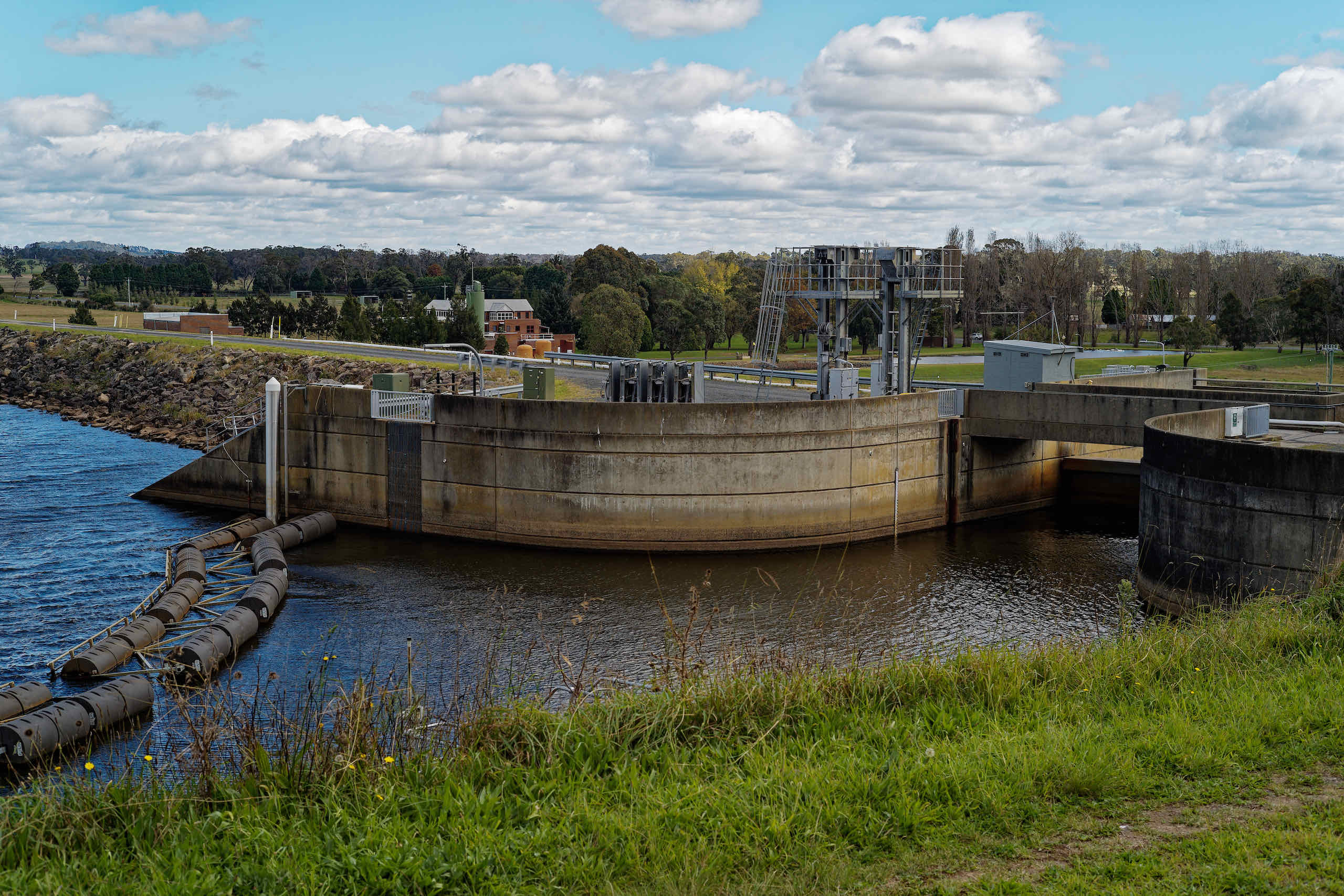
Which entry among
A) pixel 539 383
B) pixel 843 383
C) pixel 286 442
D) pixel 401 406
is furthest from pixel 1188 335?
pixel 286 442

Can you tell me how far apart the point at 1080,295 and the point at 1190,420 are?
2712 inches

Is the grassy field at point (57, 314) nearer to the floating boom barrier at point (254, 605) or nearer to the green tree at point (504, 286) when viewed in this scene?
the green tree at point (504, 286)

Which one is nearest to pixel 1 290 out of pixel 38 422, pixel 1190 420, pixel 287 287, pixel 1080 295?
pixel 287 287

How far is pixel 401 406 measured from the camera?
3441 centimetres

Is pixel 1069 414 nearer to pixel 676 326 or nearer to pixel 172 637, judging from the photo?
pixel 172 637

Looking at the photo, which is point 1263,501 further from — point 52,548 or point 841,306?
point 52,548

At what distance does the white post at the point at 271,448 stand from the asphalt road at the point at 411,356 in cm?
1340

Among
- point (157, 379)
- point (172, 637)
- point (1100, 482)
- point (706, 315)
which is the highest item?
point (706, 315)

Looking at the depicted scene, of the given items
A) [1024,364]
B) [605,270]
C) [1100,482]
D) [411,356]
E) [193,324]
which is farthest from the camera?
[605,270]

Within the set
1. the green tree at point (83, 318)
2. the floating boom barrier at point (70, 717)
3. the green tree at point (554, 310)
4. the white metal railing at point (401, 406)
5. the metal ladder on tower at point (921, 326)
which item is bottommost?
the floating boom barrier at point (70, 717)

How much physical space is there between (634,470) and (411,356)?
A: 31731 millimetres

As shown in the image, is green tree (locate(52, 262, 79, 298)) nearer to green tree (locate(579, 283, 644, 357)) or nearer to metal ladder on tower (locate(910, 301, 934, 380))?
green tree (locate(579, 283, 644, 357))

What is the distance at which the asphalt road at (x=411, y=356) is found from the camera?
42.2 m

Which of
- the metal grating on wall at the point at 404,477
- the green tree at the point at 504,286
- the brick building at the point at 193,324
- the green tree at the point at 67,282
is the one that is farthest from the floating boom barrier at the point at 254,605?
the green tree at the point at 67,282
